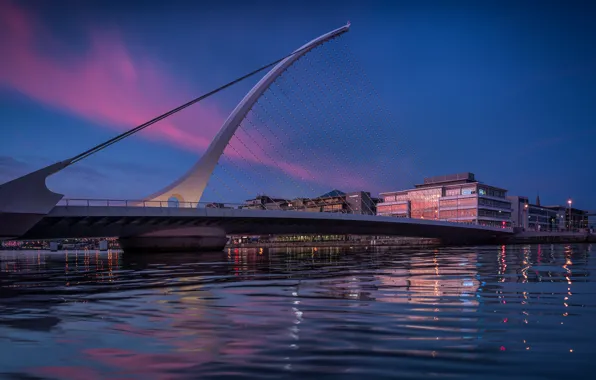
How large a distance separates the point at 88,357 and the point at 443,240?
101723mm

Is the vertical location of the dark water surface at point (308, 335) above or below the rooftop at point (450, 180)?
below

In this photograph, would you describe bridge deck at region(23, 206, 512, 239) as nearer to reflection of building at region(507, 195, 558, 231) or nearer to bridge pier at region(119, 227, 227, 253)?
bridge pier at region(119, 227, 227, 253)

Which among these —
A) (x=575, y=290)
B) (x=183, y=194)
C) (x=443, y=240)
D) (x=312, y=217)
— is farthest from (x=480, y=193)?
(x=575, y=290)

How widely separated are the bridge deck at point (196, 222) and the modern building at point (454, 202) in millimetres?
65669

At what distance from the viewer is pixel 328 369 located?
4980mm

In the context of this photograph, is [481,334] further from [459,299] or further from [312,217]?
[312,217]

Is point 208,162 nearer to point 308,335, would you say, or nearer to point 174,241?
point 174,241

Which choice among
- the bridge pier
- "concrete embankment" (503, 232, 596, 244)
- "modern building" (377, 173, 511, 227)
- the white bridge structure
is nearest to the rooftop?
"modern building" (377, 173, 511, 227)

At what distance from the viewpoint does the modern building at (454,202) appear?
5192 inches

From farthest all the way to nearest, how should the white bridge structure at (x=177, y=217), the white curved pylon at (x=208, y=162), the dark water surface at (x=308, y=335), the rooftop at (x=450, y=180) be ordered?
1. the rooftop at (x=450, y=180)
2. the white curved pylon at (x=208, y=162)
3. the white bridge structure at (x=177, y=217)
4. the dark water surface at (x=308, y=335)

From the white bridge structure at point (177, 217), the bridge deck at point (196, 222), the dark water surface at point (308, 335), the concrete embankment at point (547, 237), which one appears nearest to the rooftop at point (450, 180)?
the concrete embankment at point (547, 237)

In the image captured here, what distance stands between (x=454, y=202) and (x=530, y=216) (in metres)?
52.6

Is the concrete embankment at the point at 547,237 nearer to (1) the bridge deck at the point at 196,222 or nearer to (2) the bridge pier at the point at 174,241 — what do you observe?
(1) the bridge deck at the point at 196,222

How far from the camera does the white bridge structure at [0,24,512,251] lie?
36.4m
